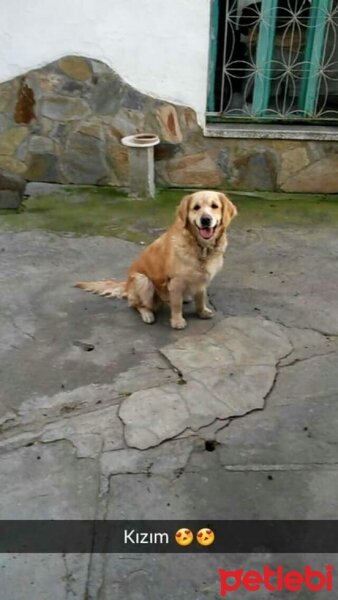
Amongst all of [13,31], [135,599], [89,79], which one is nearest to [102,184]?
[89,79]

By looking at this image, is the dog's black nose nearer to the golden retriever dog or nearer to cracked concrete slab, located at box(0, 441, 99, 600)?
the golden retriever dog

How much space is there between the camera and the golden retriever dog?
3.24m

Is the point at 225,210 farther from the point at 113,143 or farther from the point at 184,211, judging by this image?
the point at 113,143

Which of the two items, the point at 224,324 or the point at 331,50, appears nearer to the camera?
the point at 224,324

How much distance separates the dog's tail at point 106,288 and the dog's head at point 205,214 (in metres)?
0.76

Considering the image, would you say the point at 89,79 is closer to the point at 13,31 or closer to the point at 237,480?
the point at 13,31

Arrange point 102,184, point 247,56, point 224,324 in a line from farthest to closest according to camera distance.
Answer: point 102,184
point 247,56
point 224,324

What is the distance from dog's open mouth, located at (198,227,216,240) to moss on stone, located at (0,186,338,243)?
148 cm

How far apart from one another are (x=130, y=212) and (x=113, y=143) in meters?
0.83

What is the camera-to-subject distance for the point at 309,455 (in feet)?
8.50

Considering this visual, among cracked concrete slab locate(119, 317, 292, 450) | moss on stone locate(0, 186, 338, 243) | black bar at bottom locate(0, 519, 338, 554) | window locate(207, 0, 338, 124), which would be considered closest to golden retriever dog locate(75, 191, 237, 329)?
cracked concrete slab locate(119, 317, 292, 450)

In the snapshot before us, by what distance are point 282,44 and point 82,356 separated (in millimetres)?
3677

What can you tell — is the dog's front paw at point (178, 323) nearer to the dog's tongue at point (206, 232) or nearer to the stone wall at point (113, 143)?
the dog's tongue at point (206, 232)

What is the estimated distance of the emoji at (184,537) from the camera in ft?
7.14
